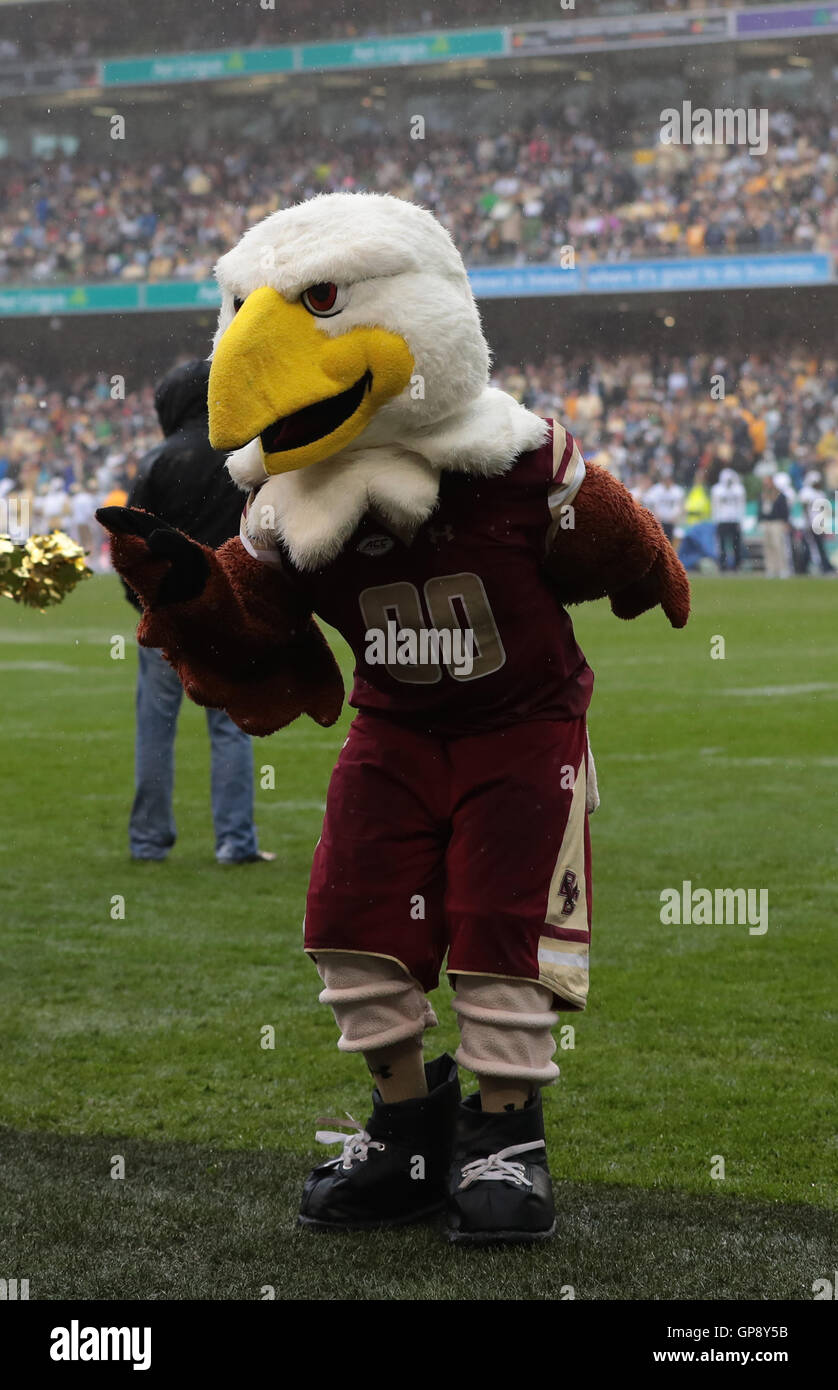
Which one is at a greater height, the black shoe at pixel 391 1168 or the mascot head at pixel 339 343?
the mascot head at pixel 339 343

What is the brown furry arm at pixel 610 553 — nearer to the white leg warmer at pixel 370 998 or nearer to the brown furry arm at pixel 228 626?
the brown furry arm at pixel 228 626

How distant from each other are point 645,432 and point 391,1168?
21.3 meters

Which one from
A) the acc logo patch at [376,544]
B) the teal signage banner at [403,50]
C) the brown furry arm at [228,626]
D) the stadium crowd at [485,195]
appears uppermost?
the teal signage banner at [403,50]

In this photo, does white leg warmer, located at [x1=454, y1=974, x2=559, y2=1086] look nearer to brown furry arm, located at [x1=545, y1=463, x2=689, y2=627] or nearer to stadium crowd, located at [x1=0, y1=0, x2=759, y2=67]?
brown furry arm, located at [x1=545, y1=463, x2=689, y2=627]

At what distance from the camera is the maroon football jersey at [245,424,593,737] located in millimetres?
2408

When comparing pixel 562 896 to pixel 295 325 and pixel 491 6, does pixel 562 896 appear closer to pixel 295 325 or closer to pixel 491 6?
pixel 295 325

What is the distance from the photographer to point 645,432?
23109mm

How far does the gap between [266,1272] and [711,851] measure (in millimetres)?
3592

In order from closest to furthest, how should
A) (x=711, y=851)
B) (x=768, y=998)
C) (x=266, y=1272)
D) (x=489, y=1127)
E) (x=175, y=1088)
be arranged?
(x=266, y=1272) → (x=489, y=1127) → (x=175, y=1088) → (x=768, y=998) → (x=711, y=851)

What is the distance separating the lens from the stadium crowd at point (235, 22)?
2748 centimetres

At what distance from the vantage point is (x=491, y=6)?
90.5 feet

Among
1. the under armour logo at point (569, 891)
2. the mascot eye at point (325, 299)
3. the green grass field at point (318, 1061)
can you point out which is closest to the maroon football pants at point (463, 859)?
the under armour logo at point (569, 891)

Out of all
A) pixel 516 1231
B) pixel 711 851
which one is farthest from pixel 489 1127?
pixel 711 851

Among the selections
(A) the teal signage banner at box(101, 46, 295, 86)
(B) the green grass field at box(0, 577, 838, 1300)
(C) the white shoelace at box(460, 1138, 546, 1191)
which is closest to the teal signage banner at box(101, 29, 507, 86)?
(A) the teal signage banner at box(101, 46, 295, 86)
